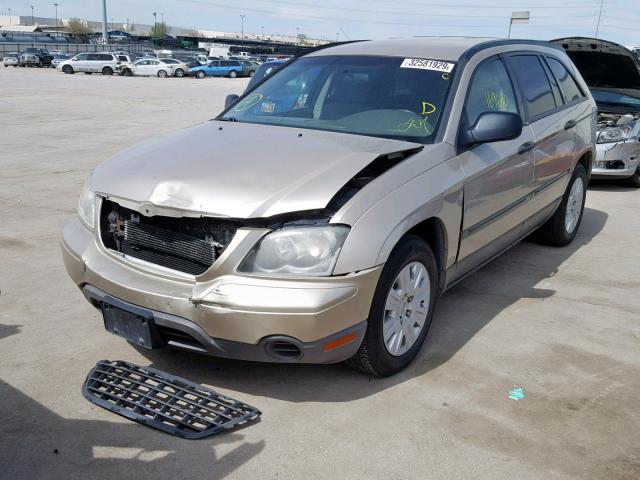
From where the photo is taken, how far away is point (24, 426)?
317 centimetres

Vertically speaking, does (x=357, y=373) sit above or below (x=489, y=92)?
below

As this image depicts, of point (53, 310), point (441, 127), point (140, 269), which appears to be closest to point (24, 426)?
point (140, 269)

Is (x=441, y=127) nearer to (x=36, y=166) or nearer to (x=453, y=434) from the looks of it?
(x=453, y=434)

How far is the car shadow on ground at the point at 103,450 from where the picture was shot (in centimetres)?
286

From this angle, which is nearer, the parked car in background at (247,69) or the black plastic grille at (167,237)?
the black plastic grille at (167,237)

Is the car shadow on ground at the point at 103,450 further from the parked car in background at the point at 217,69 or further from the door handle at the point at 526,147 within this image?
the parked car in background at the point at 217,69

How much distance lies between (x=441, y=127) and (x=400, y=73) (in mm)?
600

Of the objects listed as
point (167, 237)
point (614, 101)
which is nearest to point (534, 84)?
point (167, 237)

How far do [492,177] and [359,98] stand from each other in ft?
3.25

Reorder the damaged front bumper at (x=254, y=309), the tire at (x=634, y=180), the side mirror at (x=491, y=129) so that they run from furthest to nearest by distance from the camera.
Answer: the tire at (x=634, y=180) < the side mirror at (x=491, y=129) < the damaged front bumper at (x=254, y=309)

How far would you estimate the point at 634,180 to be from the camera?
930cm

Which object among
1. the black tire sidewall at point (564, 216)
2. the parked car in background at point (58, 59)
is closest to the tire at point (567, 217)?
the black tire sidewall at point (564, 216)

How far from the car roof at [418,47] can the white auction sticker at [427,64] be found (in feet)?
0.17

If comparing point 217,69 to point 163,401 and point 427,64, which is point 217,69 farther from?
point 163,401
